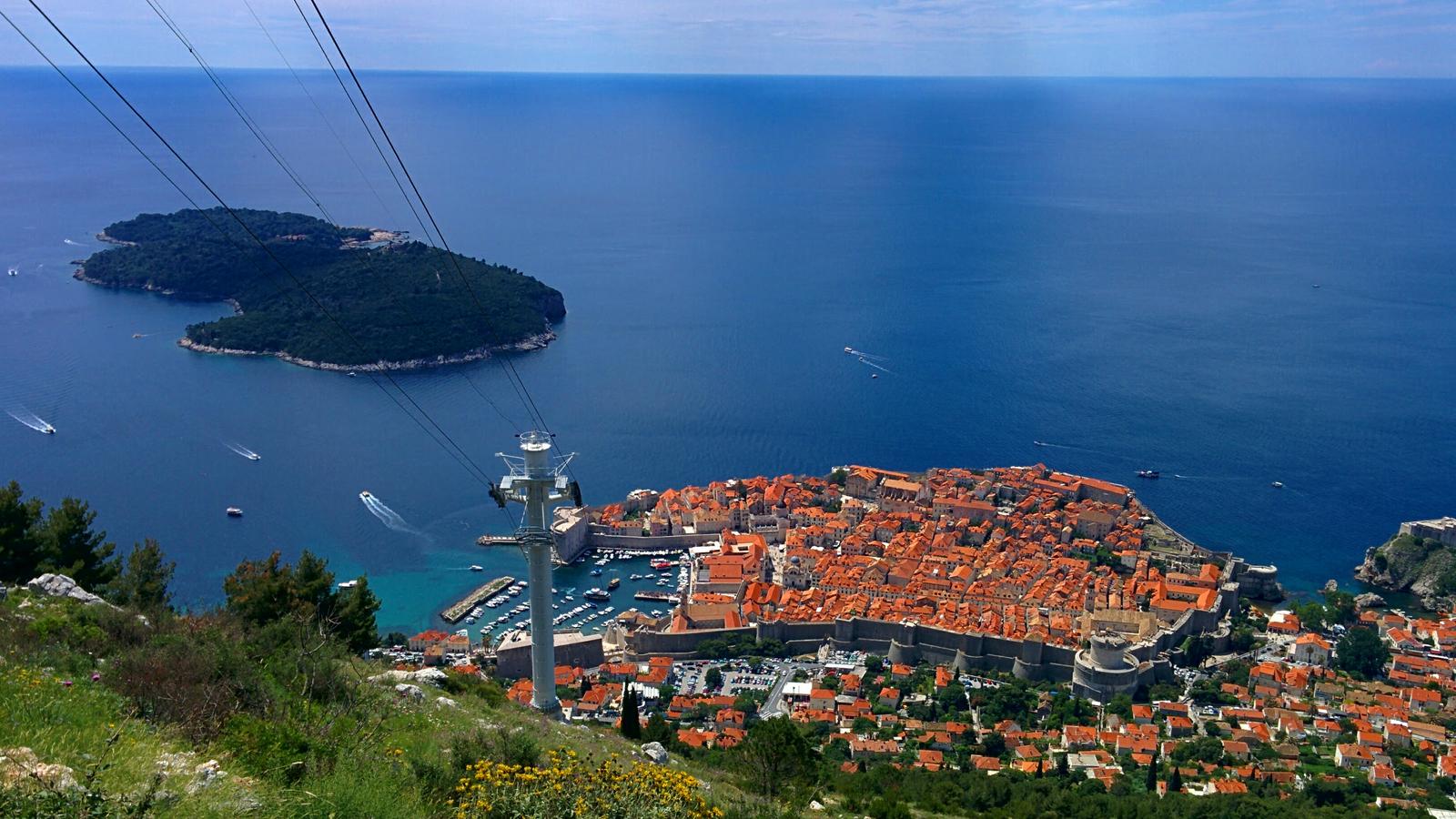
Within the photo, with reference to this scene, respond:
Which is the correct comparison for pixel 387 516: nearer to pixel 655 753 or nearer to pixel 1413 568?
pixel 655 753

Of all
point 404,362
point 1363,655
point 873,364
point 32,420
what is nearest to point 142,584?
point 1363,655

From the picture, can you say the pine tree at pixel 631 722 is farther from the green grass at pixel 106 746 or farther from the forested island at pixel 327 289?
the forested island at pixel 327 289

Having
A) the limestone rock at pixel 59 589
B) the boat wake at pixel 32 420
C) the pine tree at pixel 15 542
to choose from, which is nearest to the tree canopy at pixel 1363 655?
the limestone rock at pixel 59 589

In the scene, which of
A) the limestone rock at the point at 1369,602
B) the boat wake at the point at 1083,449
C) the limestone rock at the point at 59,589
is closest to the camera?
the limestone rock at the point at 59,589

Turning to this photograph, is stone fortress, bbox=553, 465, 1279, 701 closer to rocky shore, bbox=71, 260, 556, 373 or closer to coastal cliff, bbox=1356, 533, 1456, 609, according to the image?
coastal cliff, bbox=1356, 533, 1456, 609

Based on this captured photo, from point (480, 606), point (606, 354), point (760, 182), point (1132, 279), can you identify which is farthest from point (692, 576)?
point (760, 182)
